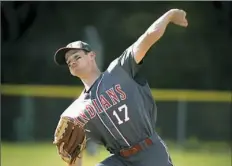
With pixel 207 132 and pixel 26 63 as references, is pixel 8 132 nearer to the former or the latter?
pixel 26 63

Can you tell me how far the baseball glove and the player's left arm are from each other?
1.80 ft

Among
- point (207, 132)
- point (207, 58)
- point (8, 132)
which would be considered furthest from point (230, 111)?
point (8, 132)

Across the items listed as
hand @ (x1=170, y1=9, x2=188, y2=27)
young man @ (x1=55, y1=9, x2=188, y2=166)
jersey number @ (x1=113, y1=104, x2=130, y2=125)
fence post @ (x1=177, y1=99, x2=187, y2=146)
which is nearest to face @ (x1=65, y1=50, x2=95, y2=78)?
young man @ (x1=55, y1=9, x2=188, y2=166)

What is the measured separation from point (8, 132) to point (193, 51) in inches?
116

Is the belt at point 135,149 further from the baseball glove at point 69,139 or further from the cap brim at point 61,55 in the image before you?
the cap brim at point 61,55

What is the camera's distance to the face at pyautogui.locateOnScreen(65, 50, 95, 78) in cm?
371

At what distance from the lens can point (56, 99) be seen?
933cm

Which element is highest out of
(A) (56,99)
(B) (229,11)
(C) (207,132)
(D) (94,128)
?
(D) (94,128)

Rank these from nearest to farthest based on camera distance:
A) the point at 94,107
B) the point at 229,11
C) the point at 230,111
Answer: the point at 94,107 → the point at 230,111 → the point at 229,11

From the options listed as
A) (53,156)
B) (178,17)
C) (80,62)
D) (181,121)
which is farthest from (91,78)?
(181,121)

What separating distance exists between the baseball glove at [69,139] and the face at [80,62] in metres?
0.30

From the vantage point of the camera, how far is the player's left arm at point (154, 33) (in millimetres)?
3549

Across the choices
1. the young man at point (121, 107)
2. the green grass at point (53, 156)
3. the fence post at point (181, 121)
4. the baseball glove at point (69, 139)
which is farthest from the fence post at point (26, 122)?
the young man at point (121, 107)

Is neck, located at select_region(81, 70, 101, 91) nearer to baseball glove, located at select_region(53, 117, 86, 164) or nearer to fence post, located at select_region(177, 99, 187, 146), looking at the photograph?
baseball glove, located at select_region(53, 117, 86, 164)
